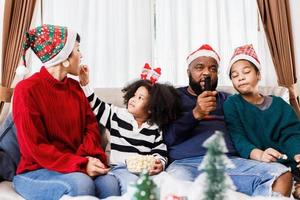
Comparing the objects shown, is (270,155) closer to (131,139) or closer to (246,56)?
(246,56)

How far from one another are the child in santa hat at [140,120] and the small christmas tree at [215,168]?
3.46ft

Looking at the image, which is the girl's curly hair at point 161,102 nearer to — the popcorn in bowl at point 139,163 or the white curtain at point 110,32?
the popcorn in bowl at point 139,163

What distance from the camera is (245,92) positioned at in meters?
2.10

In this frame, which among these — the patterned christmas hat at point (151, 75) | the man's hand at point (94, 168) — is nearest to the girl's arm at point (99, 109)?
the patterned christmas hat at point (151, 75)

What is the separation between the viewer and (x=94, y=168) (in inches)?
69.6

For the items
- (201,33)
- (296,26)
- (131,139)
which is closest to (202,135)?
(131,139)

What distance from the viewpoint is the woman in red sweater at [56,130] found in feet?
5.49

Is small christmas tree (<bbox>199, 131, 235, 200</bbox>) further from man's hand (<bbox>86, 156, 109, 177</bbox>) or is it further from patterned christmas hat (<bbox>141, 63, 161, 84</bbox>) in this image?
patterned christmas hat (<bbox>141, 63, 161, 84</bbox>)

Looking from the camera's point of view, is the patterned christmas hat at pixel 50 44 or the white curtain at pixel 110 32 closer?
the patterned christmas hat at pixel 50 44

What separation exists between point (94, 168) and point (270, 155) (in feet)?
2.88

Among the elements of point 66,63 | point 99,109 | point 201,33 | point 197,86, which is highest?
point 201,33

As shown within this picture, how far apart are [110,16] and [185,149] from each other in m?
1.32

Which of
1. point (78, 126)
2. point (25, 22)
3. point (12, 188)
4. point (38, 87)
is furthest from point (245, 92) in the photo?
point (25, 22)

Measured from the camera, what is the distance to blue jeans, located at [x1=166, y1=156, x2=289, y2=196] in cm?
173
